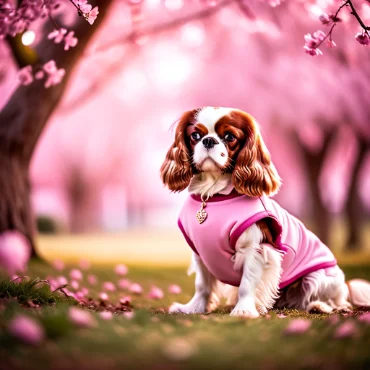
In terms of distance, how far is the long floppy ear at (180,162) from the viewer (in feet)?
10.9

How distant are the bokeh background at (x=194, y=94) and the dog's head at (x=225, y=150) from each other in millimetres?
1987

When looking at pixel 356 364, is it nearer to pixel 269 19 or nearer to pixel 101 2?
pixel 101 2

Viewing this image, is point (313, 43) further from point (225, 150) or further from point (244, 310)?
point (244, 310)

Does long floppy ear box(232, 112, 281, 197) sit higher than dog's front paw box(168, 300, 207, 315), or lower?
higher

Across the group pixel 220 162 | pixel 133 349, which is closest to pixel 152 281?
pixel 220 162

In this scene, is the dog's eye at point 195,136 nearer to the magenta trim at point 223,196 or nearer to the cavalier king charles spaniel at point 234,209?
the cavalier king charles spaniel at point 234,209

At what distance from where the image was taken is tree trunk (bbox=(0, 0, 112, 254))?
537 cm

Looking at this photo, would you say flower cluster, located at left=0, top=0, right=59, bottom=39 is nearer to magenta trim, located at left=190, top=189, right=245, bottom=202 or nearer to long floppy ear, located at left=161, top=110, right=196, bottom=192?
long floppy ear, located at left=161, top=110, right=196, bottom=192

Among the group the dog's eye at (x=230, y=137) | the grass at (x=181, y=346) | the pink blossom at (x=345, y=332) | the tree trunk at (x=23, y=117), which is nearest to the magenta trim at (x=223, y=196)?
the dog's eye at (x=230, y=137)

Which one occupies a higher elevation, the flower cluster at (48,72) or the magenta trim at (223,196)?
the flower cluster at (48,72)

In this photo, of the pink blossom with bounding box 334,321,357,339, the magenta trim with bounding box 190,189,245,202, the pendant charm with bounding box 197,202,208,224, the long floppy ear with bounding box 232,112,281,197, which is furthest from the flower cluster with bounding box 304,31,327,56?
the pink blossom with bounding box 334,321,357,339

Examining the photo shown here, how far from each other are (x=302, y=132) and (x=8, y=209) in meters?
7.36

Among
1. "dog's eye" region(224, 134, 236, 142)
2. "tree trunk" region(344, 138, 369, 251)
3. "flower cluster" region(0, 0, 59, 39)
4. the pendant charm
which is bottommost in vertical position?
"tree trunk" region(344, 138, 369, 251)

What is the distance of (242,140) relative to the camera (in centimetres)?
324
